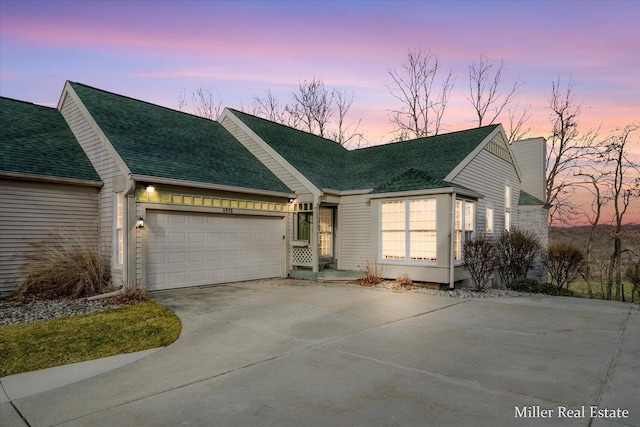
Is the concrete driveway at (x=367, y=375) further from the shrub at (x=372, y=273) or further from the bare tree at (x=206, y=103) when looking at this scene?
the bare tree at (x=206, y=103)

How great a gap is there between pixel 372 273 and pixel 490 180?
6.78 m

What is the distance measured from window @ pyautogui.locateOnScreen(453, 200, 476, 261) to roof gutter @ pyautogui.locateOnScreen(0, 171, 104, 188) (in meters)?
10.5

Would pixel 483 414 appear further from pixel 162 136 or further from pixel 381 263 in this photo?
pixel 162 136

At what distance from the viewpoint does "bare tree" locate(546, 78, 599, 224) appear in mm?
23141

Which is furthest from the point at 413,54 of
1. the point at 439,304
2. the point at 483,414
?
the point at 483,414

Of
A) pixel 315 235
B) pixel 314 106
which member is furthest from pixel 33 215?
pixel 314 106

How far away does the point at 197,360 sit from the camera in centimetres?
471

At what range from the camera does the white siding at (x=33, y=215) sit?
9148 mm

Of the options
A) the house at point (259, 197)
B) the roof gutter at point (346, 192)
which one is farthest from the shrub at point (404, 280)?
the roof gutter at point (346, 192)

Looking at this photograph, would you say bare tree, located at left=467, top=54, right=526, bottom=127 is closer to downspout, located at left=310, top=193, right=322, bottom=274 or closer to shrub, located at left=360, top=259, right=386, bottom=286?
shrub, located at left=360, top=259, right=386, bottom=286

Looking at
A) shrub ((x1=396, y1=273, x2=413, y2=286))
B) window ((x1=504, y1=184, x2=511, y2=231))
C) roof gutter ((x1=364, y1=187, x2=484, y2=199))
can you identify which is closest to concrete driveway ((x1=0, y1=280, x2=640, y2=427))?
shrub ((x1=396, y1=273, x2=413, y2=286))

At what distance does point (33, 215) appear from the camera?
376 inches

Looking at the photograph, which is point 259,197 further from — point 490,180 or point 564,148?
point 564,148

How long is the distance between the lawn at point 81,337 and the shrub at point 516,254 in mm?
10543
